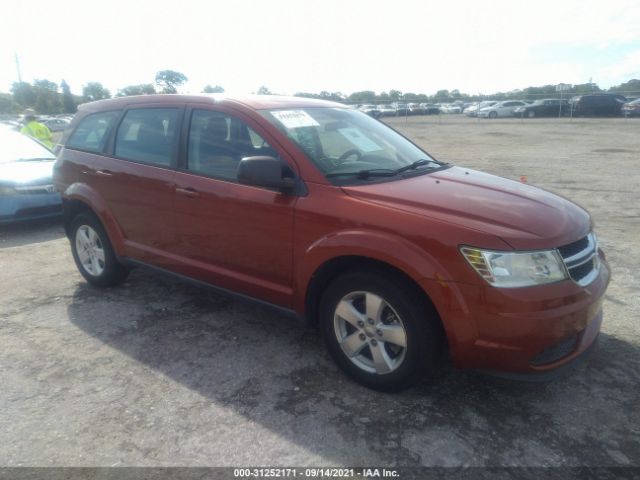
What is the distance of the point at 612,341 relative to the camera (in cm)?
366

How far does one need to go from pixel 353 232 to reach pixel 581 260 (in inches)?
50.6

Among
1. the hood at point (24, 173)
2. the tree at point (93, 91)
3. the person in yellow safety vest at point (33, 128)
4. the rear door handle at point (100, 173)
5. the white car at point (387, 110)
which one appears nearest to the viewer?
the rear door handle at point (100, 173)

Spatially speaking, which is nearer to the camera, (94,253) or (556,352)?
(556,352)

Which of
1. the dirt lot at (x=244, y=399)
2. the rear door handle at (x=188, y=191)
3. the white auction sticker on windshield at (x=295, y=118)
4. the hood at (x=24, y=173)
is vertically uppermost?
the white auction sticker on windshield at (x=295, y=118)

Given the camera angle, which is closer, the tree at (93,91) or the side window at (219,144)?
the side window at (219,144)

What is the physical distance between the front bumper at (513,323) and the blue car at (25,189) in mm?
6446

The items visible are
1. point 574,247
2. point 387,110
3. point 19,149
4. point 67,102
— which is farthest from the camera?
point 67,102

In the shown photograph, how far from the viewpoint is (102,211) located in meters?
4.55

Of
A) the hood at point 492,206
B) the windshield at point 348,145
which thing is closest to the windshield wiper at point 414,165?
the windshield at point 348,145

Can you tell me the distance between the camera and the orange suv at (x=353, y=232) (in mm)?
2631

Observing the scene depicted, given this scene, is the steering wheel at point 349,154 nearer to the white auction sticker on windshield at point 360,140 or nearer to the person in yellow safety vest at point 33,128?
the white auction sticker on windshield at point 360,140

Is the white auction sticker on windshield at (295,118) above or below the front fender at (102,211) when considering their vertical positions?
above

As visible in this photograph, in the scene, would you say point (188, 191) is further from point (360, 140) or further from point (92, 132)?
point (92, 132)

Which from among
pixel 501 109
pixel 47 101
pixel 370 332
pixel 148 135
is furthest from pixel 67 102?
pixel 370 332
